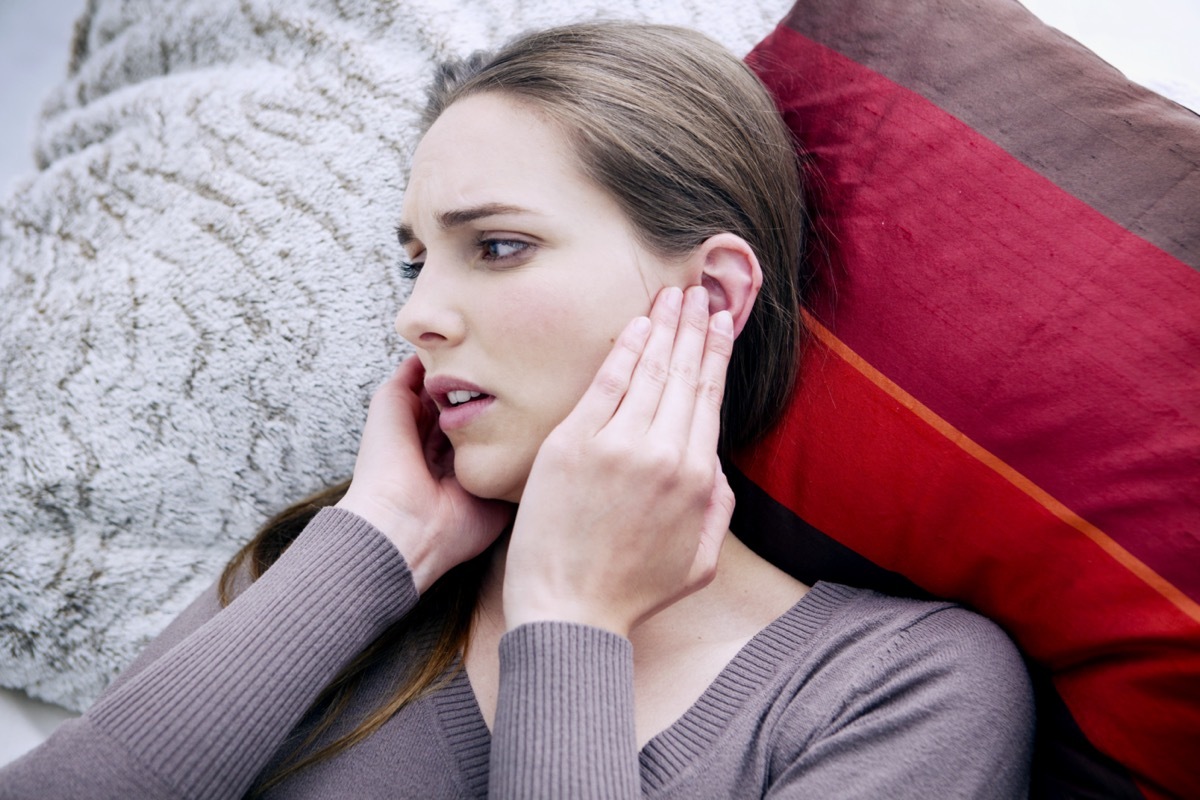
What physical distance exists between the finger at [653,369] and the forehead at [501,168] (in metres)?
0.16

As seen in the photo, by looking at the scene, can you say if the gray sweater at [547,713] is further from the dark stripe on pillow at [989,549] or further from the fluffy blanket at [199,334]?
the fluffy blanket at [199,334]

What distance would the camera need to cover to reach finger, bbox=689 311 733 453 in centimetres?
109

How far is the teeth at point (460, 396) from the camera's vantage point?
1.18m

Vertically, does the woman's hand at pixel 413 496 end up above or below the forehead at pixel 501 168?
below

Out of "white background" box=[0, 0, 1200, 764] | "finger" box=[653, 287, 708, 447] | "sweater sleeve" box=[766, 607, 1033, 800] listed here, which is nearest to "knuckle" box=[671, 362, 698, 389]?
"finger" box=[653, 287, 708, 447]

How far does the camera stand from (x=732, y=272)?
3.97 ft

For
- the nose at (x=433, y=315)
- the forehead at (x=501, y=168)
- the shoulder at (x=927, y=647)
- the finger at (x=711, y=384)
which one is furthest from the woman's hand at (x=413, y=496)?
the shoulder at (x=927, y=647)

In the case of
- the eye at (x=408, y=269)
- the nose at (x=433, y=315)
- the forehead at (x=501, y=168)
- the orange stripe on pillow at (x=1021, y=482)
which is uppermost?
the forehead at (x=501, y=168)

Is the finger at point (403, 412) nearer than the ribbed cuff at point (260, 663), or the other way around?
the ribbed cuff at point (260, 663)

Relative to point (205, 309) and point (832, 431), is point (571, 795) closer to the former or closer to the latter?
point (832, 431)

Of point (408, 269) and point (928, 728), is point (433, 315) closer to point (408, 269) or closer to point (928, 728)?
point (408, 269)

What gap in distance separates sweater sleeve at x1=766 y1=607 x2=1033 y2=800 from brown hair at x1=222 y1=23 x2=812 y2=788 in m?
0.43

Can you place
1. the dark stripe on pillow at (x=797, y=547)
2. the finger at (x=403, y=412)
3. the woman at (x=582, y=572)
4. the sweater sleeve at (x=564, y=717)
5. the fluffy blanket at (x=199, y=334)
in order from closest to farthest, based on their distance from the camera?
the sweater sleeve at (x=564, y=717)
the woman at (x=582, y=572)
the dark stripe on pillow at (x=797, y=547)
the finger at (x=403, y=412)
the fluffy blanket at (x=199, y=334)

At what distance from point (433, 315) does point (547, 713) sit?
1.84ft
